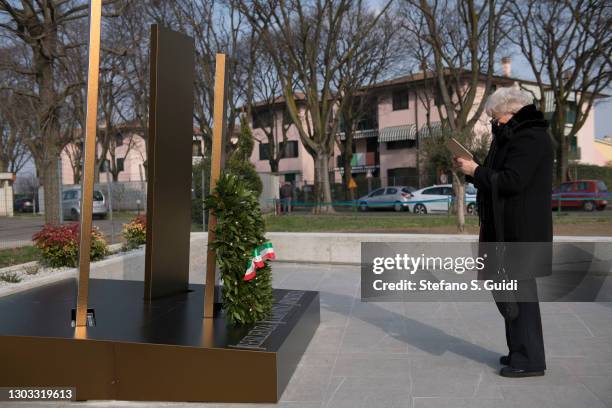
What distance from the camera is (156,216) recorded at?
572 cm

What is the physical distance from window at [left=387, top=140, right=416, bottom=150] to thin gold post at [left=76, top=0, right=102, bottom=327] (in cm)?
3960

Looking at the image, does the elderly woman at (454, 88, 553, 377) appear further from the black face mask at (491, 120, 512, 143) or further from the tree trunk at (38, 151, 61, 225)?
the tree trunk at (38, 151, 61, 225)

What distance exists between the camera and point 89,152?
469cm

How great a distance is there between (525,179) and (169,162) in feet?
11.1

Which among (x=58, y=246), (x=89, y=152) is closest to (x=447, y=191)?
(x=58, y=246)

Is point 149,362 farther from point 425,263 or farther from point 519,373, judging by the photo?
point 425,263

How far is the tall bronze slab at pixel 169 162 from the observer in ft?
18.6

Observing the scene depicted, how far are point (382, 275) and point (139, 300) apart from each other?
12.6 feet

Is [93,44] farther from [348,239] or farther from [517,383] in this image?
[348,239]

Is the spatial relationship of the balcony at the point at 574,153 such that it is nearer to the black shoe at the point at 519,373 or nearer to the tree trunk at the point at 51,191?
the tree trunk at the point at 51,191

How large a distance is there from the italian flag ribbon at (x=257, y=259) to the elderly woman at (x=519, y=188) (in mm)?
1618

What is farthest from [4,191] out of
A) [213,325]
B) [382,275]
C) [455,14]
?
[213,325]

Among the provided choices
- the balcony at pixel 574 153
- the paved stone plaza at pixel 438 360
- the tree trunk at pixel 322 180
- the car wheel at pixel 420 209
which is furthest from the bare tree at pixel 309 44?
the balcony at pixel 574 153

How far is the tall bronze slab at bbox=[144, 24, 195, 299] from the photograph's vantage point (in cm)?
568
